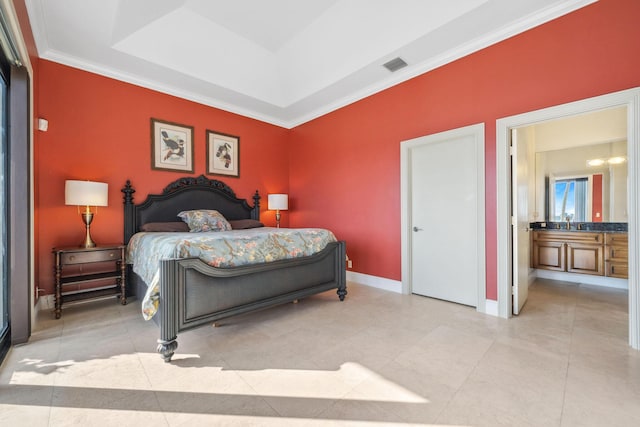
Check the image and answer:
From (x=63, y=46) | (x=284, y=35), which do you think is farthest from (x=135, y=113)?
(x=284, y=35)

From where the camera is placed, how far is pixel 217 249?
226 cm

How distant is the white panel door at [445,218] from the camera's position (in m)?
3.00

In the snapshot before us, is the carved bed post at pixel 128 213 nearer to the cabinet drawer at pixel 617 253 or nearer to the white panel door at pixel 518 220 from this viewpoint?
the white panel door at pixel 518 220

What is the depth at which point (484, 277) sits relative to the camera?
2.84 meters

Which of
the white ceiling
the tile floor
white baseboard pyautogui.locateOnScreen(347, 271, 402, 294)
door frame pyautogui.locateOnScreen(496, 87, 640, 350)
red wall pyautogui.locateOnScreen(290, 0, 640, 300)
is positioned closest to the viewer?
the tile floor

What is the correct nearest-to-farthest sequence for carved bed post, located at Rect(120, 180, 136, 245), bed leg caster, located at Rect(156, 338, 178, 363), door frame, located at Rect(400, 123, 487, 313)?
1. bed leg caster, located at Rect(156, 338, 178, 363)
2. door frame, located at Rect(400, 123, 487, 313)
3. carved bed post, located at Rect(120, 180, 136, 245)

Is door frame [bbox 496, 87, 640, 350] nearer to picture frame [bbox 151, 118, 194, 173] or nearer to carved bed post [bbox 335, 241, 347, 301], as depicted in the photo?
carved bed post [bbox 335, 241, 347, 301]

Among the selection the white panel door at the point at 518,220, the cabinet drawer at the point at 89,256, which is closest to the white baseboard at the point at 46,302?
the cabinet drawer at the point at 89,256

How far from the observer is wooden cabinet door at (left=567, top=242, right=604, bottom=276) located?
152 inches

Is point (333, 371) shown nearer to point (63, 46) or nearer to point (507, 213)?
point (507, 213)

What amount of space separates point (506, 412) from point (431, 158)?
8.65 ft

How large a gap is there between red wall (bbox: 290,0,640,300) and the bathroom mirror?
2.63m

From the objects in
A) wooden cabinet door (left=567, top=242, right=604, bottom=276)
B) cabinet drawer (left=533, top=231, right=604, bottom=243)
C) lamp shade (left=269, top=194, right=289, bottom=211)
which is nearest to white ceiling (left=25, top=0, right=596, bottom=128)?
lamp shade (left=269, top=194, right=289, bottom=211)

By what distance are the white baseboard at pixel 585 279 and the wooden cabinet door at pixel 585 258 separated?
91 mm
